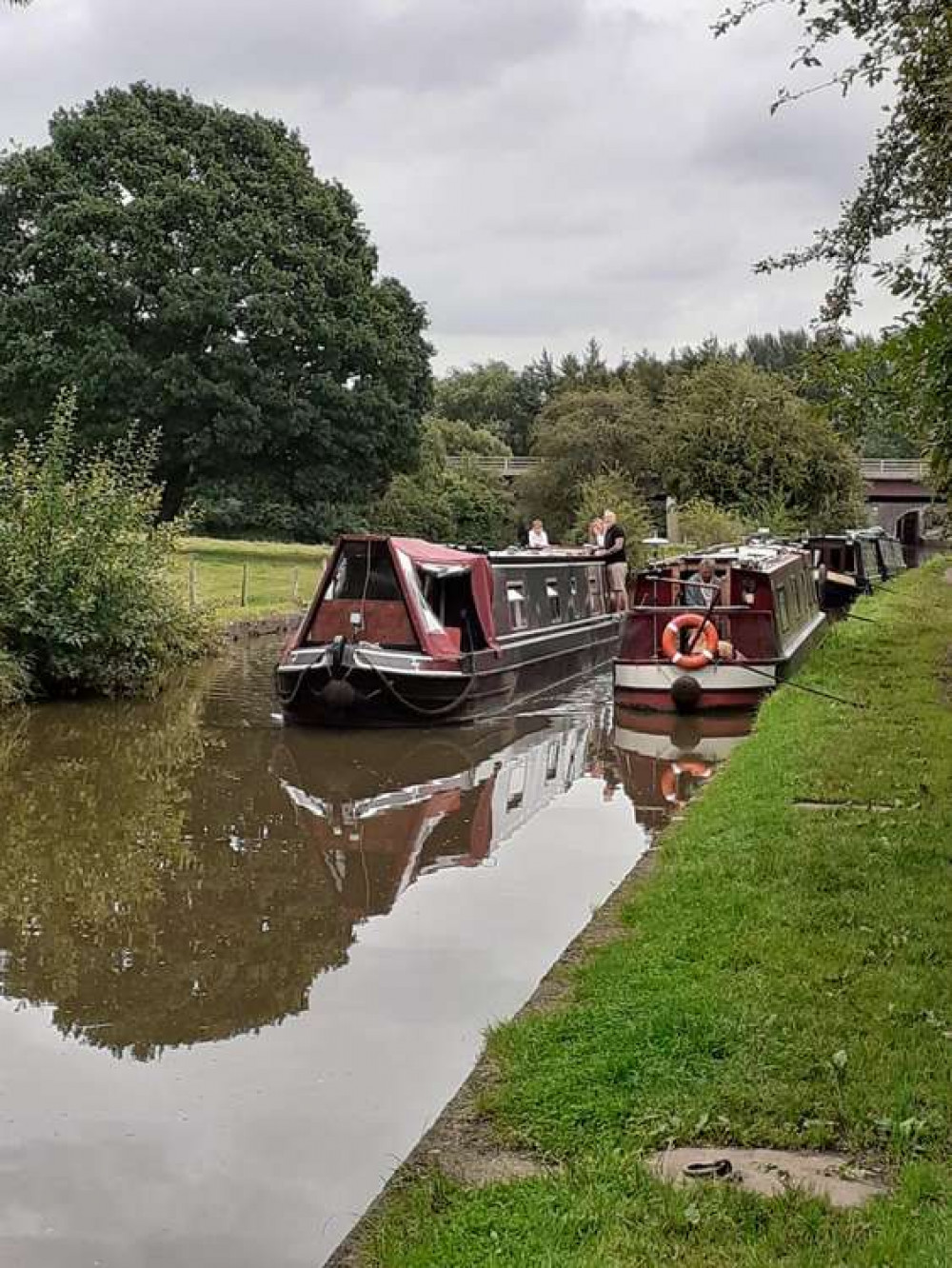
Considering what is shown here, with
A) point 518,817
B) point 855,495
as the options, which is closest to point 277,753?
point 518,817

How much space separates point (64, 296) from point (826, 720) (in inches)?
937

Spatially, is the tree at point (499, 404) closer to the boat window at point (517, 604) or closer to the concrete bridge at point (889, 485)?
the concrete bridge at point (889, 485)

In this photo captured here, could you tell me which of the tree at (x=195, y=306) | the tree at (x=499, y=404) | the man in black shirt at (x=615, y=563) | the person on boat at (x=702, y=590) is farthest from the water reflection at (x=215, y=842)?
the tree at (x=499, y=404)

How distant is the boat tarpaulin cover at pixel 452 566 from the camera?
1420cm

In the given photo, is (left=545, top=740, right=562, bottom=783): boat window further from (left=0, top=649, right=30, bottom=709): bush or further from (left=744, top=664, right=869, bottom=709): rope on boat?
(left=0, top=649, right=30, bottom=709): bush

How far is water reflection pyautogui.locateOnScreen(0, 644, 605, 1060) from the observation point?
6.39m

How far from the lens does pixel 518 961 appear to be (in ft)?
21.7

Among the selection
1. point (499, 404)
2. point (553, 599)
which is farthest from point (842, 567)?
point (499, 404)

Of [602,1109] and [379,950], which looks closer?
[602,1109]

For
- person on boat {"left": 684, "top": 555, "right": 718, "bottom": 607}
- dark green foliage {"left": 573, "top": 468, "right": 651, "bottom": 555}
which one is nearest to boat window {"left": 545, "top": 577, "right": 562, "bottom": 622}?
person on boat {"left": 684, "top": 555, "right": 718, "bottom": 607}

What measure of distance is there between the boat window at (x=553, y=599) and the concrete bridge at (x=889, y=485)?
24668 millimetres

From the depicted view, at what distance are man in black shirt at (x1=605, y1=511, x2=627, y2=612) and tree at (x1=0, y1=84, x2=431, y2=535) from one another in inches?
432

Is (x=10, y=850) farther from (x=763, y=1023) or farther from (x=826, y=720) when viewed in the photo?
(x=826, y=720)

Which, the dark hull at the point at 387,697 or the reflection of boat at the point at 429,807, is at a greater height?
the dark hull at the point at 387,697
